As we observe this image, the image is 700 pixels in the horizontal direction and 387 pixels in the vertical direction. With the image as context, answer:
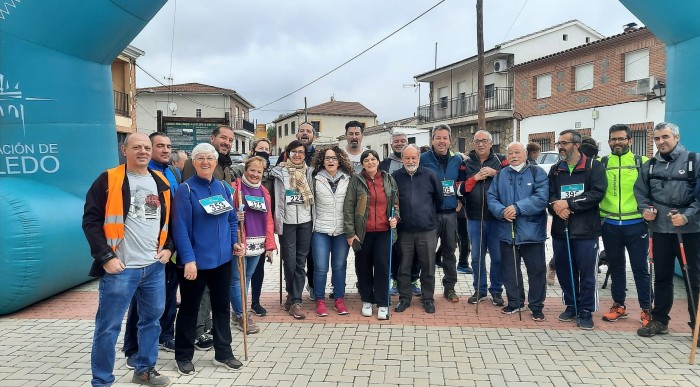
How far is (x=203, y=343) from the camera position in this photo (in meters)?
4.41

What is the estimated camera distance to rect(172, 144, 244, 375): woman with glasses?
369cm

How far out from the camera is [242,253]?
13.4 feet

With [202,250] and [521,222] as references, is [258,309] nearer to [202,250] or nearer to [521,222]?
[202,250]

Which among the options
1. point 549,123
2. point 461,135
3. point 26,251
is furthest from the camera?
point 461,135

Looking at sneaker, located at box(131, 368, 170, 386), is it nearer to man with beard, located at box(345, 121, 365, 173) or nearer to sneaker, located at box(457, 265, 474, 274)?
man with beard, located at box(345, 121, 365, 173)

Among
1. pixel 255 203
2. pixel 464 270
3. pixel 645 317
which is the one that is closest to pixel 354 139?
pixel 255 203

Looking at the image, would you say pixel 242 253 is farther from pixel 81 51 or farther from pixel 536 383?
pixel 81 51

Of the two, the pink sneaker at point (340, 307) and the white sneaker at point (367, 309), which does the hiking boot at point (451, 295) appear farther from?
the pink sneaker at point (340, 307)

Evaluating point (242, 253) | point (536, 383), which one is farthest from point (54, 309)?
point (536, 383)

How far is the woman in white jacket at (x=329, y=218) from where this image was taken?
523 centimetres

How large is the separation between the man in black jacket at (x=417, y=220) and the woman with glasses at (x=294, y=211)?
3.44 feet

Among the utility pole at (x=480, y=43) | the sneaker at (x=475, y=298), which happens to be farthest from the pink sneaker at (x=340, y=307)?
the utility pole at (x=480, y=43)

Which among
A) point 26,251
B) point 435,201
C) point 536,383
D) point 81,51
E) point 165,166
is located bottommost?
point 536,383

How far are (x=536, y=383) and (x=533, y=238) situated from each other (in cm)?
184
